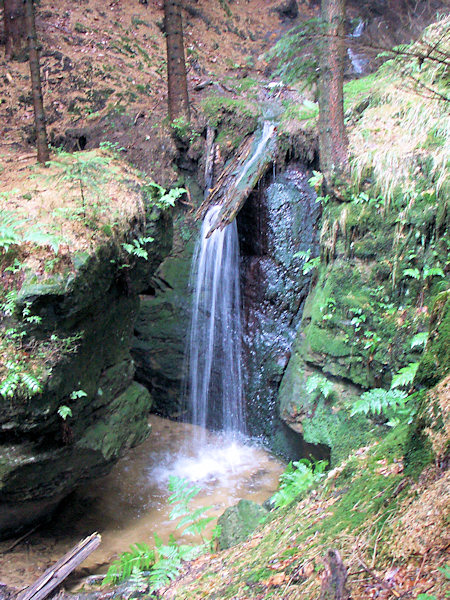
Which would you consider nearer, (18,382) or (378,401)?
(18,382)

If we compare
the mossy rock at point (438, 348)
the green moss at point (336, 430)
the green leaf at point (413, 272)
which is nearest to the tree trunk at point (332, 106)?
the green leaf at point (413, 272)

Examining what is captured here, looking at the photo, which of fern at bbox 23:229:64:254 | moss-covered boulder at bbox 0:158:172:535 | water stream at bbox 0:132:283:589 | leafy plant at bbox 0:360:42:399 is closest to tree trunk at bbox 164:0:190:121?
water stream at bbox 0:132:283:589

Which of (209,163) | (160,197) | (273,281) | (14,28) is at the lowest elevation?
(273,281)

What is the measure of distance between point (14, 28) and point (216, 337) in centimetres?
926

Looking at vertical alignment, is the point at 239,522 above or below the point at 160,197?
below

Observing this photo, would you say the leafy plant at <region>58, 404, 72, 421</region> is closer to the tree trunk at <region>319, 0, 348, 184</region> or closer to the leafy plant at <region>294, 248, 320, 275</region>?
the leafy plant at <region>294, 248, 320, 275</region>

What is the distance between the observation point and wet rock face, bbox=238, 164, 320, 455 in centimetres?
773

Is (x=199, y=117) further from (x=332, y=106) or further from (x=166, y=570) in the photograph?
(x=166, y=570)

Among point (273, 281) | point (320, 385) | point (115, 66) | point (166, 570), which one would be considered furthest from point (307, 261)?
point (115, 66)

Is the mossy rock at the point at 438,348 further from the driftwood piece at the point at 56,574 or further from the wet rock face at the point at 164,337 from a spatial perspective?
the wet rock face at the point at 164,337

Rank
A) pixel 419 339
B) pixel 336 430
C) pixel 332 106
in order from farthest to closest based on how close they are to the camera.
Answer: pixel 332 106, pixel 336 430, pixel 419 339

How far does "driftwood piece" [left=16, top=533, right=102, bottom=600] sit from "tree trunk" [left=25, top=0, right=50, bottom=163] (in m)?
5.26

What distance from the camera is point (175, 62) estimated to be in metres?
9.45

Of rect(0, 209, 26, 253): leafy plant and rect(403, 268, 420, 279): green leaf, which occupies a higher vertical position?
rect(0, 209, 26, 253): leafy plant
